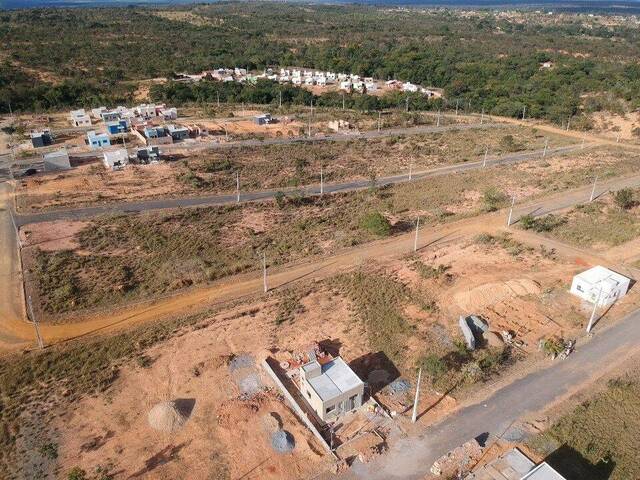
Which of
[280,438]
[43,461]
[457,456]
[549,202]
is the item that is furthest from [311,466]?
[549,202]

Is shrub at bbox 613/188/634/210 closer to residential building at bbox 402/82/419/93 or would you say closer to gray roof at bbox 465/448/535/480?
gray roof at bbox 465/448/535/480

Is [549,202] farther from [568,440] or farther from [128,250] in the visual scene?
[128,250]

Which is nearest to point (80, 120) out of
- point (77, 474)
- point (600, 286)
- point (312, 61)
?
point (77, 474)

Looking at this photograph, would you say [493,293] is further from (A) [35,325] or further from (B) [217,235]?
(A) [35,325]

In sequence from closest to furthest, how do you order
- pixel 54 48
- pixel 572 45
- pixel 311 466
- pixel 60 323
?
pixel 311 466
pixel 60 323
pixel 54 48
pixel 572 45

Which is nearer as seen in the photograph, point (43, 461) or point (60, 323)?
point (43, 461)

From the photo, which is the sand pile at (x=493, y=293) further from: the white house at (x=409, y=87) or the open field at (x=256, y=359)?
the white house at (x=409, y=87)
